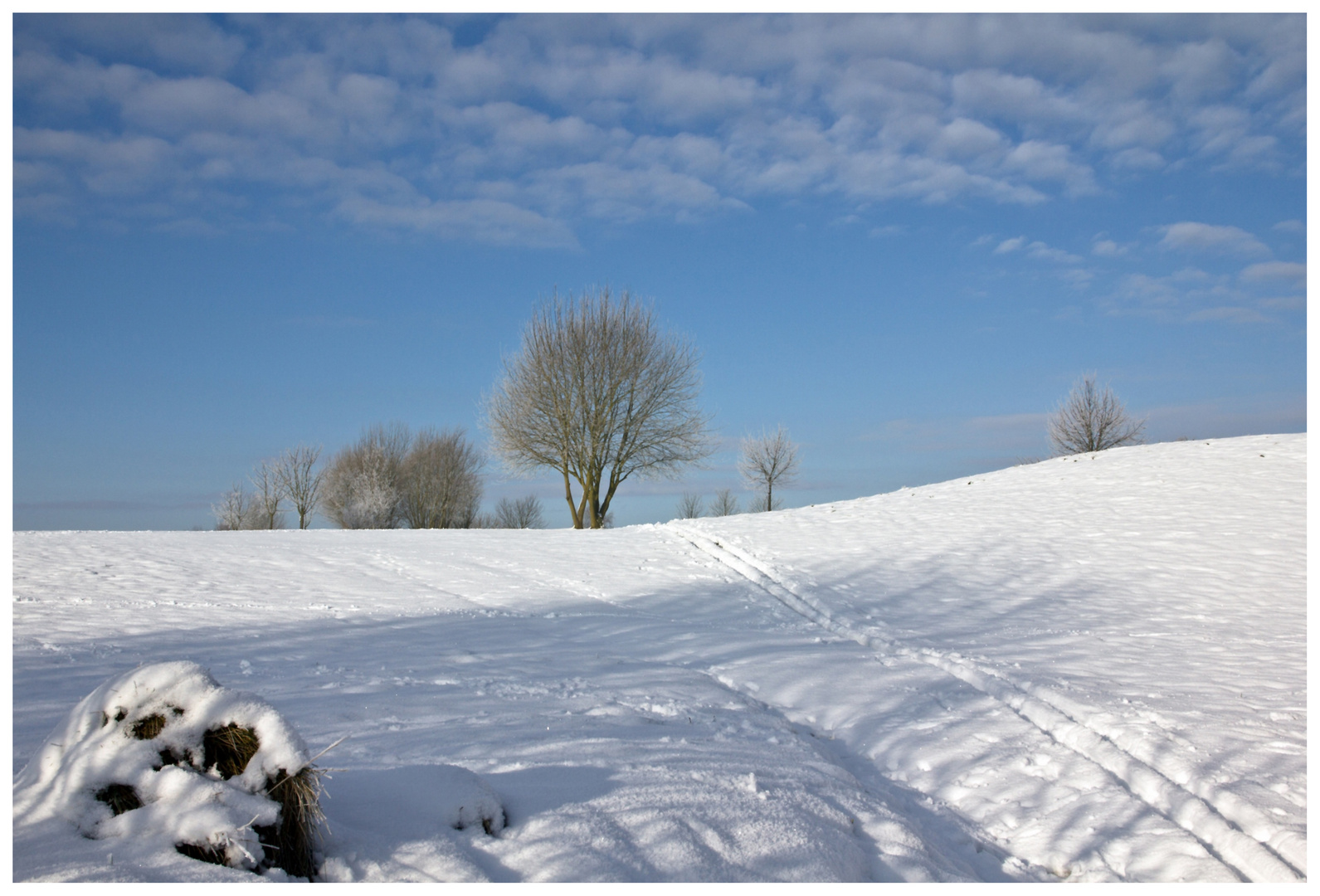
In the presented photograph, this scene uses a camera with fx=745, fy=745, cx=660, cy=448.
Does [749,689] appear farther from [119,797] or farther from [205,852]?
[119,797]

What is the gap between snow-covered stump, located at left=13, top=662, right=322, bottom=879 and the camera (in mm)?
2412

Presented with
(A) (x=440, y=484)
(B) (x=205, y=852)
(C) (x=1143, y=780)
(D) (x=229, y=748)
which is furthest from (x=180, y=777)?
(A) (x=440, y=484)

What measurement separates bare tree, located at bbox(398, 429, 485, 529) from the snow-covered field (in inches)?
1104

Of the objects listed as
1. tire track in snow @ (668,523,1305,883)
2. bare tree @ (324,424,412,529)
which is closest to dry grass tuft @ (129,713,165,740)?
tire track in snow @ (668,523,1305,883)

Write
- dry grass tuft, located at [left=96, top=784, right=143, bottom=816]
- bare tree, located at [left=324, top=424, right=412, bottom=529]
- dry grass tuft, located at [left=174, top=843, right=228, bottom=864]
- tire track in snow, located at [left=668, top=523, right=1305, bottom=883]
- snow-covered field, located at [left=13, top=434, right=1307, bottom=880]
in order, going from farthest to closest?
1. bare tree, located at [left=324, top=424, right=412, bottom=529]
2. tire track in snow, located at [left=668, top=523, right=1305, bottom=883]
3. snow-covered field, located at [left=13, top=434, right=1307, bottom=880]
4. dry grass tuft, located at [left=96, top=784, right=143, bottom=816]
5. dry grass tuft, located at [left=174, top=843, right=228, bottom=864]

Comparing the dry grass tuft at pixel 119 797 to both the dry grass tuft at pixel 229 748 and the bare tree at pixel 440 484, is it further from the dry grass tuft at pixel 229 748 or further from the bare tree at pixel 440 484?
the bare tree at pixel 440 484

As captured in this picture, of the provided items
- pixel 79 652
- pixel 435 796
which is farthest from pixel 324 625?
pixel 435 796

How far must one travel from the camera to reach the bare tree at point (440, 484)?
41.1 metres

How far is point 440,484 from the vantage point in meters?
41.3

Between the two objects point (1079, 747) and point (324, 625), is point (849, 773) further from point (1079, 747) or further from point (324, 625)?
point (324, 625)

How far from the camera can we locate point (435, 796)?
292 cm

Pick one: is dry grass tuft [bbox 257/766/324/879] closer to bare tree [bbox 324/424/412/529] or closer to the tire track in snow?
the tire track in snow

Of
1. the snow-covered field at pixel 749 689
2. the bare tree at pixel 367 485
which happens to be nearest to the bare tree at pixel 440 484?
the bare tree at pixel 367 485
